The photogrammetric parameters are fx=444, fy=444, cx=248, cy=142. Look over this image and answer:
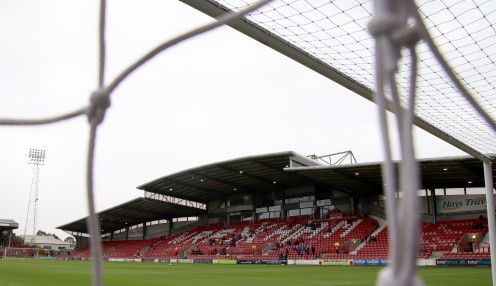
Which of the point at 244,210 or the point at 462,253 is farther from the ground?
the point at 244,210

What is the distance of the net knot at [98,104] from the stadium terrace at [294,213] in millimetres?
22020

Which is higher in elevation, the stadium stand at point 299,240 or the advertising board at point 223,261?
the stadium stand at point 299,240

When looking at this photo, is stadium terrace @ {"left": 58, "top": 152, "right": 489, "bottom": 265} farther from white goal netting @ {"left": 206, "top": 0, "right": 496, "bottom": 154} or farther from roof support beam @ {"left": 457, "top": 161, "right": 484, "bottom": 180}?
white goal netting @ {"left": 206, "top": 0, "right": 496, "bottom": 154}

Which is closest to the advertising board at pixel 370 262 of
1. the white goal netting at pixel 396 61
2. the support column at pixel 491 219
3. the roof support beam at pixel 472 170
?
the roof support beam at pixel 472 170

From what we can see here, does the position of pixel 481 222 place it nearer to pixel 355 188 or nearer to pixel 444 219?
pixel 444 219

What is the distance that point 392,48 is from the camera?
1033 mm

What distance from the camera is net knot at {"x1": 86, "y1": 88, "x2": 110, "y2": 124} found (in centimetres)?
142

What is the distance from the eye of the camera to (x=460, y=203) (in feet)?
88.2

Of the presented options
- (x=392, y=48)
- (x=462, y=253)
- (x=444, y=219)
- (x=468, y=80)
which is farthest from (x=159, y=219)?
(x=392, y=48)

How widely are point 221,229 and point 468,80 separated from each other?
34.9 meters

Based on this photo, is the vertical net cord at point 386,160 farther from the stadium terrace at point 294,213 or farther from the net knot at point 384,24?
the stadium terrace at point 294,213

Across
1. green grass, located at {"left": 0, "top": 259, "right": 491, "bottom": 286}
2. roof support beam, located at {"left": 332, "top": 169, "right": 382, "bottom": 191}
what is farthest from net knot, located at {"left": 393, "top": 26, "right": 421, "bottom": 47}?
roof support beam, located at {"left": 332, "top": 169, "right": 382, "bottom": 191}

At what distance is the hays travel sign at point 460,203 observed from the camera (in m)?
26.1

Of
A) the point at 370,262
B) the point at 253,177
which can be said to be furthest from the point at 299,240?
the point at 370,262
